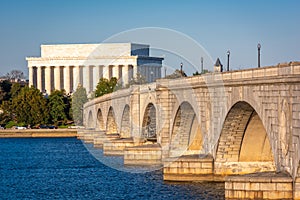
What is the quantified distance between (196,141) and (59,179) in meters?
10.3

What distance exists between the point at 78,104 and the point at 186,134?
308ft

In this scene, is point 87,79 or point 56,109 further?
point 87,79

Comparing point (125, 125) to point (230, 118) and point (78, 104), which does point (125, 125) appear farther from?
point (78, 104)

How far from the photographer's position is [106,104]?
11150cm

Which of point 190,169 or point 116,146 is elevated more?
point 116,146

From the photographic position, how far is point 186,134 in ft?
205

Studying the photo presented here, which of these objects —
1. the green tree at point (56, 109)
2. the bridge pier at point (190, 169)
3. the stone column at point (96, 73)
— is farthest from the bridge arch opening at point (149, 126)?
the stone column at point (96, 73)

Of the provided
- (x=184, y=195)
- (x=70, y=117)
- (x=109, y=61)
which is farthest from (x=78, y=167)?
(x=109, y=61)

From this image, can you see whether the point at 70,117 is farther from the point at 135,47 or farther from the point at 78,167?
the point at 78,167

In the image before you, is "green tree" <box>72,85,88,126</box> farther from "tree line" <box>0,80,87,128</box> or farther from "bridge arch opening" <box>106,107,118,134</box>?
"bridge arch opening" <box>106,107,118,134</box>

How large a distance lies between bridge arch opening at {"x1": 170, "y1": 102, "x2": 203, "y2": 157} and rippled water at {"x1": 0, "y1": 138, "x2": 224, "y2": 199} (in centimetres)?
255

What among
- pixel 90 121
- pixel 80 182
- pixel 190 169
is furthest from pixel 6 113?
pixel 190 169

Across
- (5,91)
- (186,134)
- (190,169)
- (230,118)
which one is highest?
(5,91)

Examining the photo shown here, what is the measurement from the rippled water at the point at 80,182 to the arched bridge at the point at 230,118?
2.54 m
